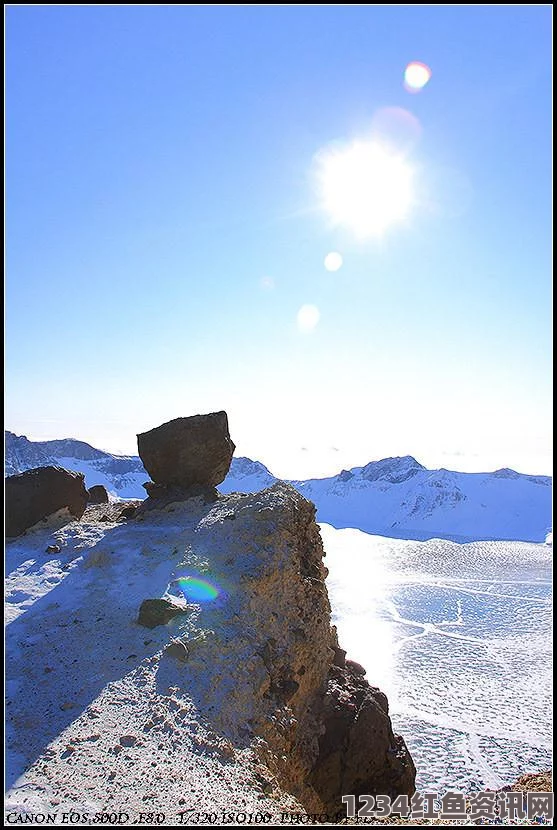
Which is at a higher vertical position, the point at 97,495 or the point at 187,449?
the point at 187,449

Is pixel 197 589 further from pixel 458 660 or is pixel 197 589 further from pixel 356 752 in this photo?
pixel 458 660

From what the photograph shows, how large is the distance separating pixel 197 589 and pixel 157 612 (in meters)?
1.31

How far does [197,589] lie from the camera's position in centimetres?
1218

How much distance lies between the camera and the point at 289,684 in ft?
37.7

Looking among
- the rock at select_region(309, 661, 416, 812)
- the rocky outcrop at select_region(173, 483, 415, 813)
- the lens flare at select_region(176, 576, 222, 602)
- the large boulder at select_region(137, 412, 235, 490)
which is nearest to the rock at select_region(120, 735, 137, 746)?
the rocky outcrop at select_region(173, 483, 415, 813)

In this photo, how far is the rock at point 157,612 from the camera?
36.1 feet

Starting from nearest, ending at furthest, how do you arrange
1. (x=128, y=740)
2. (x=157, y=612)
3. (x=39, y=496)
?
(x=128, y=740)
(x=157, y=612)
(x=39, y=496)

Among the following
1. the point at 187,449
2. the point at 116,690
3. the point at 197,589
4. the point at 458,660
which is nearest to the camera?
the point at 116,690

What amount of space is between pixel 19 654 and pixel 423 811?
25.0 ft

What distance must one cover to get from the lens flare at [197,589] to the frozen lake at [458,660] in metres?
16.6

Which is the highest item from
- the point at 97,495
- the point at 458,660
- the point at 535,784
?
the point at 97,495

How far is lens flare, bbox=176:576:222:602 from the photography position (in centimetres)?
1193

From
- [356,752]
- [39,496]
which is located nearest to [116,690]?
[356,752]

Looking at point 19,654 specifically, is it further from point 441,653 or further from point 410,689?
point 441,653
